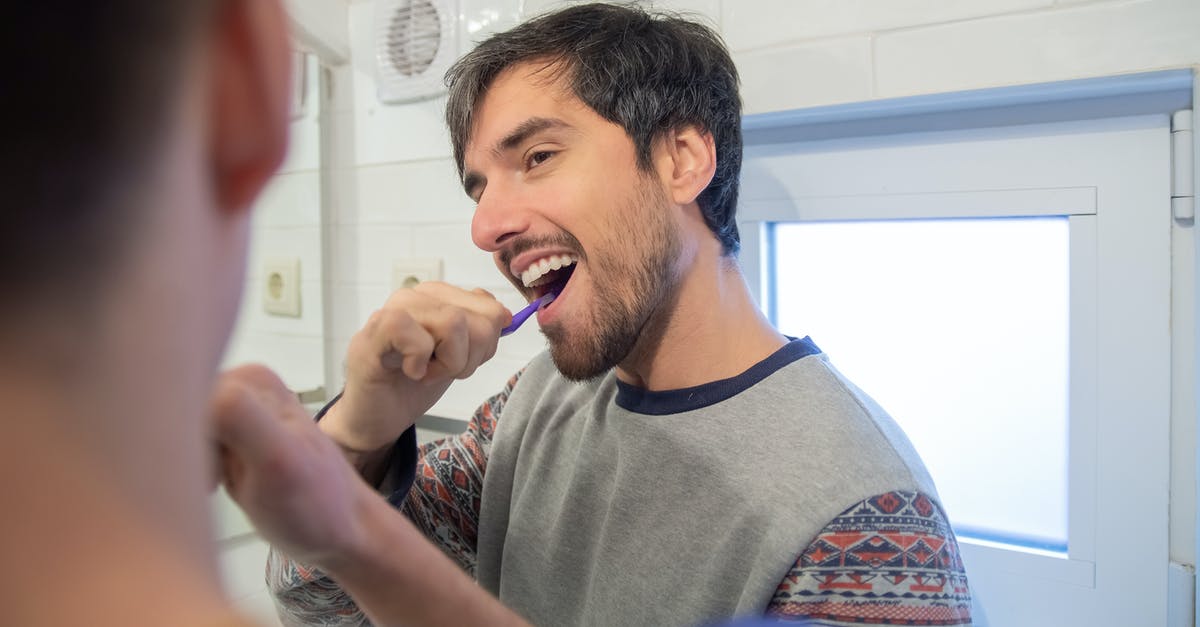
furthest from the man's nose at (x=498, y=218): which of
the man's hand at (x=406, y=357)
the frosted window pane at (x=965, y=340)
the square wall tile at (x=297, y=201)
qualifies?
the square wall tile at (x=297, y=201)

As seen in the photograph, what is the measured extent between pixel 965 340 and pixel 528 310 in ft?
2.05

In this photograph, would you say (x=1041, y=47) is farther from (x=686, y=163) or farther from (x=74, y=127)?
(x=74, y=127)

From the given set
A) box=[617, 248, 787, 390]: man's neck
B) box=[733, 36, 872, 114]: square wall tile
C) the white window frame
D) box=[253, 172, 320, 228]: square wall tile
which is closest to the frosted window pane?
the white window frame

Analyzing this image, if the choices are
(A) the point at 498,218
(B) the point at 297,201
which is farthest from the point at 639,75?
(B) the point at 297,201

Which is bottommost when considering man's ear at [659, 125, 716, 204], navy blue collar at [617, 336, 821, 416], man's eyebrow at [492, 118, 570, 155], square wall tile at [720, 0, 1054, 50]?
navy blue collar at [617, 336, 821, 416]

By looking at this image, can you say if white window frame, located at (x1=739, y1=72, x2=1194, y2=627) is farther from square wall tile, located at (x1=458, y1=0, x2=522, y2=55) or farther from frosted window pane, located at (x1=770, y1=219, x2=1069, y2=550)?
square wall tile, located at (x1=458, y1=0, x2=522, y2=55)

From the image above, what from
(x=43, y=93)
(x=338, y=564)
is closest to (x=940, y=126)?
(x=338, y=564)

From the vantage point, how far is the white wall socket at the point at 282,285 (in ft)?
5.08

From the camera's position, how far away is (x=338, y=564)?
40 cm

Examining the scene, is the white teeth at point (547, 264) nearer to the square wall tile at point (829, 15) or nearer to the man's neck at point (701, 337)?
the man's neck at point (701, 337)

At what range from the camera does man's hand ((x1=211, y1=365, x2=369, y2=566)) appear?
35cm

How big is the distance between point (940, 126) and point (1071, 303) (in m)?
0.28

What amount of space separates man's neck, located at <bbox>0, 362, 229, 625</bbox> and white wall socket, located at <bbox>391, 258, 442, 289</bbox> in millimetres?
1189

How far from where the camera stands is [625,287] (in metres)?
0.84
